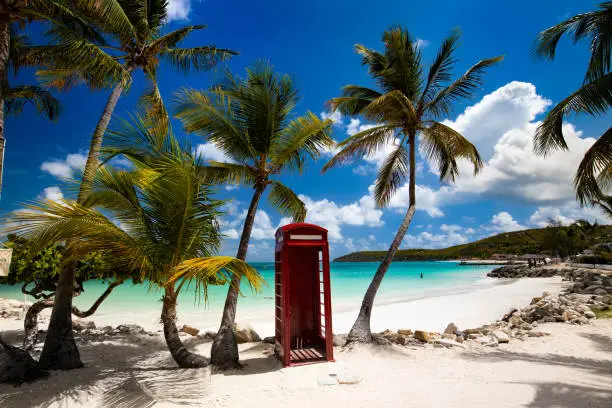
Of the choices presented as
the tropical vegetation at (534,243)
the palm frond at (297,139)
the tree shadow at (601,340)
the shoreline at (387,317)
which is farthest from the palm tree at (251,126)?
the tropical vegetation at (534,243)

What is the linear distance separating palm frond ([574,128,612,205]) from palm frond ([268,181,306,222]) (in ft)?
18.9

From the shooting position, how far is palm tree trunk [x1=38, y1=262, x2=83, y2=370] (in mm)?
5922

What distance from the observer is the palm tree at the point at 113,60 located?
5.97 meters

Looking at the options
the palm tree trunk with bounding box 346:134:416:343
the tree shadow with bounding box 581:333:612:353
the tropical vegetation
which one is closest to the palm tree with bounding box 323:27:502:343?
the palm tree trunk with bounding box 346:134:416:343

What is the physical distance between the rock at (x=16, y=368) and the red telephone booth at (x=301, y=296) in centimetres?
416

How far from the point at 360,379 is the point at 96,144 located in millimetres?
6639

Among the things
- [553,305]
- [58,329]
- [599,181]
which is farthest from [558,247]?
[58,329]

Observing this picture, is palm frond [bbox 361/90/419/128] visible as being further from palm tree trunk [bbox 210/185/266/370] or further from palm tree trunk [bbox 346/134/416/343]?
palm tree trunk [bbox 210/185/266/370]

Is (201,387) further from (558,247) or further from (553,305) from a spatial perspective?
(558,247)

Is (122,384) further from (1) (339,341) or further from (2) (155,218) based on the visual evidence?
(1) (339,341)

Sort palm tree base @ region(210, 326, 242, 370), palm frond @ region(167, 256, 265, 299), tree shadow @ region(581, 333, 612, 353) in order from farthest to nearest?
1. tree shadow @ region(581, 333, 612, 353)
2. palm tree base @ region(210, 326, 242, 370)
3. palm frond @ region(167, 256, 265, 299)

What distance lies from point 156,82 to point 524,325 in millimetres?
12447

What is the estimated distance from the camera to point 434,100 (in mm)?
9031

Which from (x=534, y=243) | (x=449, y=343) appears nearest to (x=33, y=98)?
(x=449, y=343)
